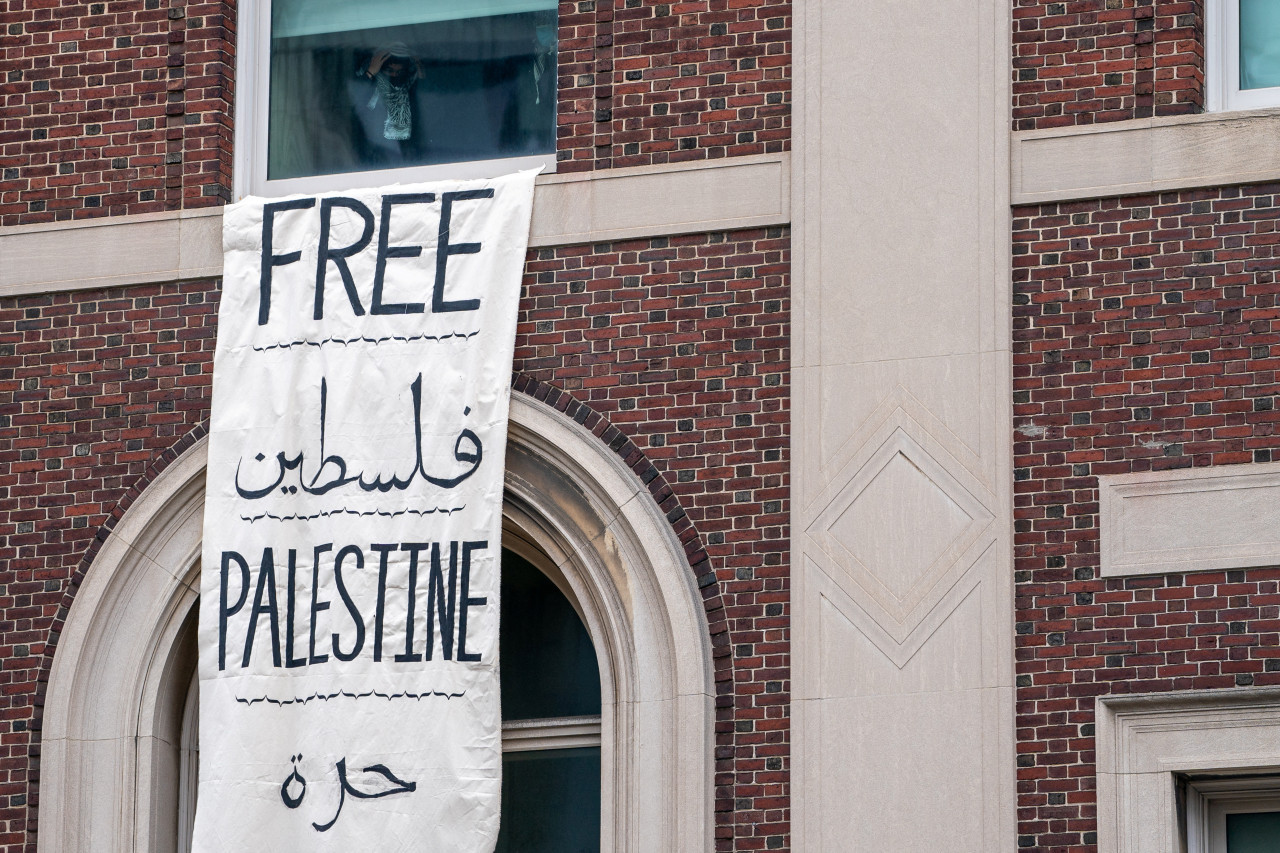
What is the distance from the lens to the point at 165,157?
13414 millimetres

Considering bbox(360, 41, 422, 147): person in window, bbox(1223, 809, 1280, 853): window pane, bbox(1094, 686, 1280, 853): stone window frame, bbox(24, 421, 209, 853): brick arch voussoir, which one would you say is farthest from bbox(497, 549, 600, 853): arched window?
bbox(1223, 809, 1280, 853): window pane

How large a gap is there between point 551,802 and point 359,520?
1.71 metres

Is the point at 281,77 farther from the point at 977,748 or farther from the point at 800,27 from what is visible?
the point at 977,748

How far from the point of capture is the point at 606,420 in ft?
40.9

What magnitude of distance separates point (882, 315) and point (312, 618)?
3184 mm

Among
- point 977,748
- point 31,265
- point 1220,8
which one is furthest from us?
point 31,265

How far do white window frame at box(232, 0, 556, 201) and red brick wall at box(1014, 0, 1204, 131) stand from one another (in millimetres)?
2545

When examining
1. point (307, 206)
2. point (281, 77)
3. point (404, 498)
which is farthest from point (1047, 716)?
point (281, 77)

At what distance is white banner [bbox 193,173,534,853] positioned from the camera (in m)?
12.1

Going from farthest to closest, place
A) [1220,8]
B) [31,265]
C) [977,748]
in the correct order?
[31,265] → [1220,8] → [977,748]

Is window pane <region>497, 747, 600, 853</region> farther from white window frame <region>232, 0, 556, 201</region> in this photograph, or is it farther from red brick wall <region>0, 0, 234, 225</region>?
red brick wall <region>0, 0, 234, 225</region>

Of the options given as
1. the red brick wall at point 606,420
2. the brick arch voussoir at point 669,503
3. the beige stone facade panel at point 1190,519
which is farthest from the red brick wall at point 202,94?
the beige stone facade panel at point 1190,519

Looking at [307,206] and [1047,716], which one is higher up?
[307,206]

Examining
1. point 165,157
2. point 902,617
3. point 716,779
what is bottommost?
point 716,779
